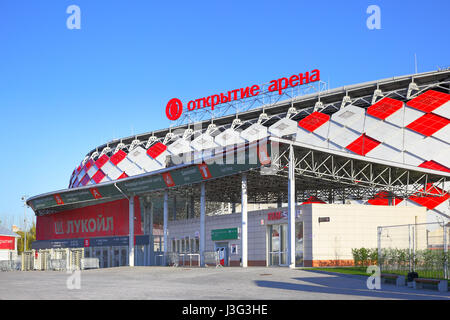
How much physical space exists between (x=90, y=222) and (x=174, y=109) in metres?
26.4

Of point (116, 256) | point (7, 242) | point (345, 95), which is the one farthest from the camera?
point (7, 242)

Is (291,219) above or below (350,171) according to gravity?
below

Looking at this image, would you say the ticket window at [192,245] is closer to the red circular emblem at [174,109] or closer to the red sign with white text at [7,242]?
the red sign with white text at [7,242]

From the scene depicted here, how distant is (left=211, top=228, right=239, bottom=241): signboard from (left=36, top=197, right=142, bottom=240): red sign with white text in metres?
14.7

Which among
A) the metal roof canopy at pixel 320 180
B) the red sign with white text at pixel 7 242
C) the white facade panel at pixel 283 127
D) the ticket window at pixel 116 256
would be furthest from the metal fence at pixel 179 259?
the white facade panel at pixel 283 127

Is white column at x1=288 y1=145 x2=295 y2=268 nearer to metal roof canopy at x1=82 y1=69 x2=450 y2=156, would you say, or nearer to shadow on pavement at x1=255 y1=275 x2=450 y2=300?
shadow on pavement at x1=255 y1=275 x2=450 y2=300

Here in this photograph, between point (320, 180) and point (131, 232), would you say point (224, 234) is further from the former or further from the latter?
point (131, 232)

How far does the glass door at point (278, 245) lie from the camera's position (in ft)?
A: 134

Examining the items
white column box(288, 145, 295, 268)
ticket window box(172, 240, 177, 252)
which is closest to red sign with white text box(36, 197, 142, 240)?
ticket window box(172, 240, 177, 252)

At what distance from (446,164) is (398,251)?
112 feet

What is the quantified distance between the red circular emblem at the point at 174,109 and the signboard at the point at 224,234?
42518 millimetres

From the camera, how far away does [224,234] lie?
45.5m

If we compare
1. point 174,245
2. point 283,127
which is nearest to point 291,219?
point 174,245
